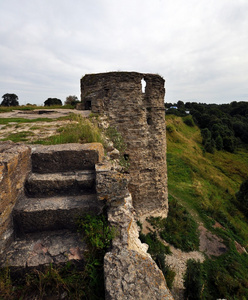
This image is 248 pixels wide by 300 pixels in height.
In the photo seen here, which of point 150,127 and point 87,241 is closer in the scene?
point 87,241

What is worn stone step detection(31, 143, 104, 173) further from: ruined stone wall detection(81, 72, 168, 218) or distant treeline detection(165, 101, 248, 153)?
distant treeline detection(165, 101, 248, 153)

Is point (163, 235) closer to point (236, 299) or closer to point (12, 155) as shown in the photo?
point (236, 299)

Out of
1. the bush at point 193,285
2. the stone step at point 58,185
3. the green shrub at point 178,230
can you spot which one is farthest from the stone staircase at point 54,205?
the green shrub at point 178,230

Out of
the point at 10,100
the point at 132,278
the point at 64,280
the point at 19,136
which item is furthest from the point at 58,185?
the point at 10,100

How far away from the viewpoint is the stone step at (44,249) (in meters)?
2.11

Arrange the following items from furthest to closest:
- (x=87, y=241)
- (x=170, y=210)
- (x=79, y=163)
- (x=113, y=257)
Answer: (x=170, y=210), (x=79, y=163), (x=87, y=241), (x=113, y=257)

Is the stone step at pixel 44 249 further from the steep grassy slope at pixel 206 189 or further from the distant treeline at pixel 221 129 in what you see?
the distant treeline at pixel 221 129

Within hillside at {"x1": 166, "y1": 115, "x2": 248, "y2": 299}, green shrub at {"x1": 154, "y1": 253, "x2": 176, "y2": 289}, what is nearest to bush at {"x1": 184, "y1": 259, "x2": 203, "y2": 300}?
hillside at {"x1": 166, "y1": 115, "x2": 248, "y2": 299}

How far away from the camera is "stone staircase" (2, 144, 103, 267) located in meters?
2.21

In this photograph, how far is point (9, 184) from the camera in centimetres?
246

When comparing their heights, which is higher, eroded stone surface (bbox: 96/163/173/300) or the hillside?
eroded stone surface (bbox: 96/163/173/300)

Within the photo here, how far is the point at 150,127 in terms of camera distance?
8438 millimetres

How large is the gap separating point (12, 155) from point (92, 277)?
2.06 m

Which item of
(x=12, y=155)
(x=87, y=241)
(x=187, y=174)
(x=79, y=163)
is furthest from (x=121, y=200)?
(x=187, y=174)
